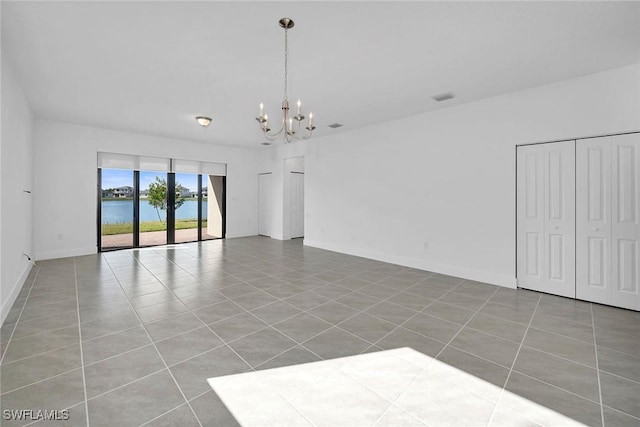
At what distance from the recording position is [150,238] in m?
8.81

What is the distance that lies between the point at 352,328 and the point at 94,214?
6699 millimetres

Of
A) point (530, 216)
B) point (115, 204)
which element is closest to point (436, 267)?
point (530, 216)

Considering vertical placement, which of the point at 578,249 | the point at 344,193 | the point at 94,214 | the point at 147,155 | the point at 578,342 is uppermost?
the point at 147,155

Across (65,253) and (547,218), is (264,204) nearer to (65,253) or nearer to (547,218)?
(65,253)

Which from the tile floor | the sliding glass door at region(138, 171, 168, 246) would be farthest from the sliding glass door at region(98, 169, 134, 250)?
the tile floor

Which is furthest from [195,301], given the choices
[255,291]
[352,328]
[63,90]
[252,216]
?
[252,216]

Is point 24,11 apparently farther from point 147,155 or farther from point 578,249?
point 578,249

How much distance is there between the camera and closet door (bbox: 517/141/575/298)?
151 inches

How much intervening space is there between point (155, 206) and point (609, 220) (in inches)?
365

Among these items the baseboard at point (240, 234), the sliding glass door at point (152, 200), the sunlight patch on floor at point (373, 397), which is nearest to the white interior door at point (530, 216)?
the sunlight patch on floor at point (373, 397)

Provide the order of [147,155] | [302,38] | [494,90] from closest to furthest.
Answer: [302,38]
[494,90]
[147,155]

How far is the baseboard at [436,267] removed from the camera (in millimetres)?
4387

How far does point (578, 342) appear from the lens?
8.63 feet

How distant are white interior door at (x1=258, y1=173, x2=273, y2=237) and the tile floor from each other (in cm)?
467
